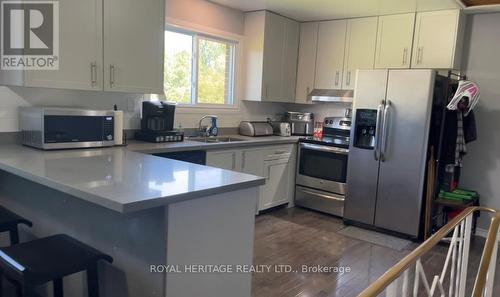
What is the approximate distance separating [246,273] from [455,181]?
309cm

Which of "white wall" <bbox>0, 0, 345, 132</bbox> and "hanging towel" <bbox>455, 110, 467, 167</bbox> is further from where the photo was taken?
"hanging towel" <bbox>455, 110, 467, 167</bbox>

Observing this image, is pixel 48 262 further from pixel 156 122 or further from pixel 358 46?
pixel 358 46

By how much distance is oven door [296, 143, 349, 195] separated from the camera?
4.21 m

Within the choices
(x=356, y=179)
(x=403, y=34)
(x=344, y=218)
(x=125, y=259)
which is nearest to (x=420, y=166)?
(x=356, y=179)

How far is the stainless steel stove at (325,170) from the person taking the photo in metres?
4.22

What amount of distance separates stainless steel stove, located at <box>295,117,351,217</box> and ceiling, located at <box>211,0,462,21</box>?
1.25 metres

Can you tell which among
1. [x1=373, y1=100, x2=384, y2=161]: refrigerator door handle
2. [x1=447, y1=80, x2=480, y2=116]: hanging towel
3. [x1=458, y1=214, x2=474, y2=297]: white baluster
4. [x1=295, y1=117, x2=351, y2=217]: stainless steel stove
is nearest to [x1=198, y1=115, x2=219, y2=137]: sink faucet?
[x1=295, y1=117, x2=351, y2=217]: stainless steel stove

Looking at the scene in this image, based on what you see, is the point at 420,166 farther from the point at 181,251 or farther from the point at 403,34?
the point at 181,251

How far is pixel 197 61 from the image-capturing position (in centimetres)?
403

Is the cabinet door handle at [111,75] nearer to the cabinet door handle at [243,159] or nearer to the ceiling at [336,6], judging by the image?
the cabinet door handle at [243,159]

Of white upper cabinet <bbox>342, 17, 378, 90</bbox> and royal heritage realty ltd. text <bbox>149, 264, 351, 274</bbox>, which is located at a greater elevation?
white upper cabinet <bbox>342, 17, 378, 90</bbox>

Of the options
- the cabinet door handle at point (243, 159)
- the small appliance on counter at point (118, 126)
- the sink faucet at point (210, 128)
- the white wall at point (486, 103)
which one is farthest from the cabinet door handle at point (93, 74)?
the white wall at point (486, 103)

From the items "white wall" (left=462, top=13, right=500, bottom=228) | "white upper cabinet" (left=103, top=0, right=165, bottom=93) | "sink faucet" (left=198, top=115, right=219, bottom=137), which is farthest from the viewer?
"sink faucet" (left=198, top=115, right=219, bottom=137)

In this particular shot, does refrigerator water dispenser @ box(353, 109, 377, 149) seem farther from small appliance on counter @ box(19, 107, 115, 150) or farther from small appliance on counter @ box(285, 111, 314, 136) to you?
small appliance on counter @ box(19, 107, 115, 150)
